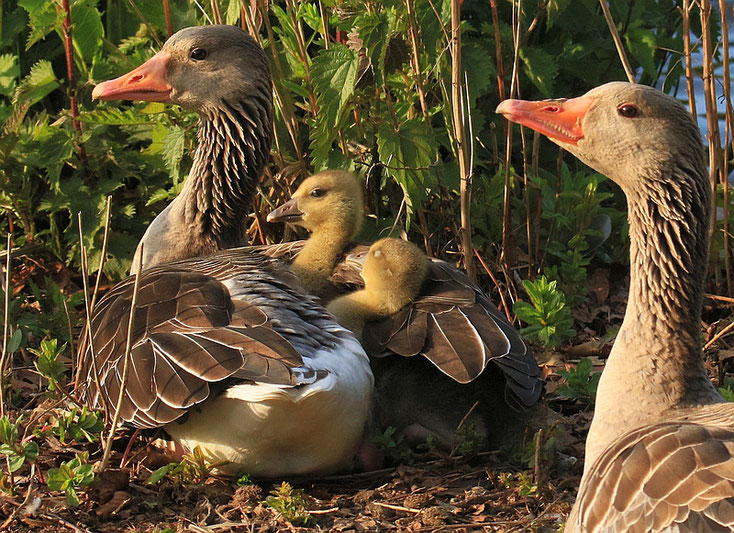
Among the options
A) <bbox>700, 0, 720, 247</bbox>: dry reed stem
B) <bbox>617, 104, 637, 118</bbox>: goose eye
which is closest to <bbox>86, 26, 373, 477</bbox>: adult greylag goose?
<bbox>617, 104, 637, 118</bbox>: goose eye

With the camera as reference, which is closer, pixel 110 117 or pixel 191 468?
pixel 191 468

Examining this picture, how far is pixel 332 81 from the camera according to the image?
5125 mm

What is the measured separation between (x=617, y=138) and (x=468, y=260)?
178 centimetres

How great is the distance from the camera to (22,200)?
6.15 meters

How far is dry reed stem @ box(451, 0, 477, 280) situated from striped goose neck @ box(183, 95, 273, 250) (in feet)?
3.49

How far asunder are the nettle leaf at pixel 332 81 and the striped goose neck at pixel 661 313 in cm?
181

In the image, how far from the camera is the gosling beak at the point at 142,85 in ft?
17.2

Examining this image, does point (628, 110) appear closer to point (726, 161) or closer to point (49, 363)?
point (726, 161)

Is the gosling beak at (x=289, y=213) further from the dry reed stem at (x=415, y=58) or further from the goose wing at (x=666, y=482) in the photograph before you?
the goose wing at (x=666, y=482)

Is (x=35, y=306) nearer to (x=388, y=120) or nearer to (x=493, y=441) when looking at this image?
(x=388, y=120)

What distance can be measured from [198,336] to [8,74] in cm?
319

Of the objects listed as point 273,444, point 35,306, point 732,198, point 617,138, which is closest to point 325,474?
point 273,444

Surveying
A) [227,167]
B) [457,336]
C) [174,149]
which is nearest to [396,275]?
[457,336]

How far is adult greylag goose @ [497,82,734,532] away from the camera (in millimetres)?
3514
